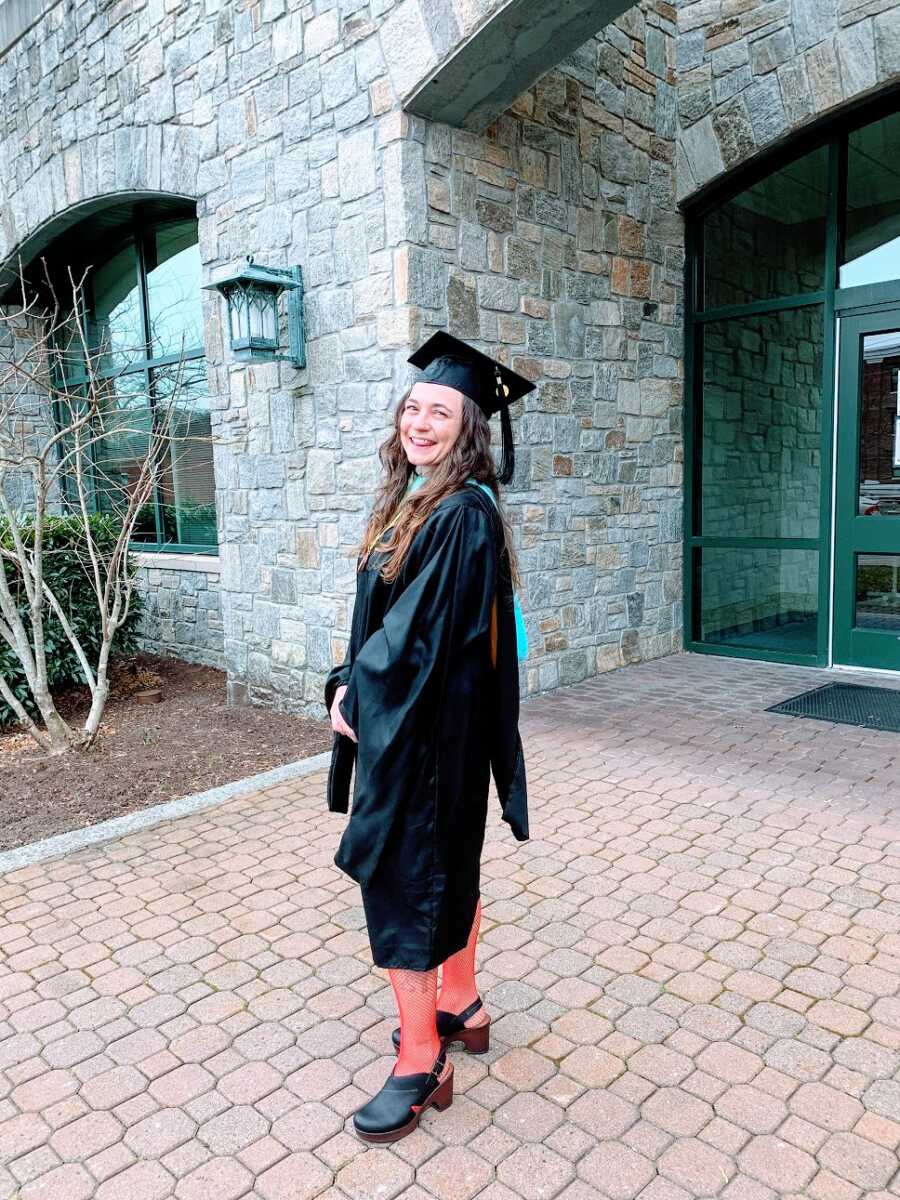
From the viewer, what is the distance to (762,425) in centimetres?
652

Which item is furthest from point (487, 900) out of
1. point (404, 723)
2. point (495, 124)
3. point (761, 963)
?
point (495, 124)

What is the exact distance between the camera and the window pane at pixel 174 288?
7.56 metres

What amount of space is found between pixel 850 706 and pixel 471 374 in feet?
13.3

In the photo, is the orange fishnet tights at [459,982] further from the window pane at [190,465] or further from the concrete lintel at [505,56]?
the window pane at [190,465]

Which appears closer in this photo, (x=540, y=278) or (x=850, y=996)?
(x=850, y=996)

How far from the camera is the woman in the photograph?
1865mm

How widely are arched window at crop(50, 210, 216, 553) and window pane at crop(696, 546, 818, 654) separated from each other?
13.3 feet

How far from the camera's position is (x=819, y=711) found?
5152 mm

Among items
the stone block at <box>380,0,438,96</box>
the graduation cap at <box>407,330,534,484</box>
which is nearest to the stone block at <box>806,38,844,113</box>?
the stone block at <box>380,0,438,96</box>

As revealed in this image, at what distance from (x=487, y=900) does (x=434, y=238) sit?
3.47 meters

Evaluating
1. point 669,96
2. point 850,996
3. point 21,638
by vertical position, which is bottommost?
point 850,996

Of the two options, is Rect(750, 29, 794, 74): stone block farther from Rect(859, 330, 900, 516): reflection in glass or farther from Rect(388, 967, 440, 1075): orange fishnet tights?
Rect(388, 967, 440, 1075): orange fishnet tights

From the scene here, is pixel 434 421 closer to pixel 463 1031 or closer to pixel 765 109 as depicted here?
pixel 463 1031

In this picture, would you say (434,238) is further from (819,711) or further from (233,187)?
(819,711)
